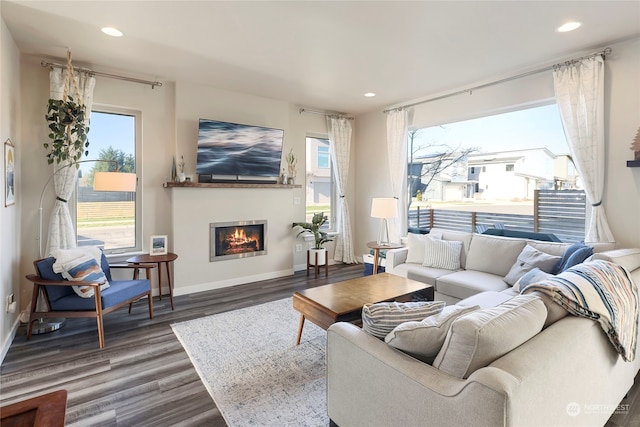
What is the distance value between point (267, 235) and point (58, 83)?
10.2ft

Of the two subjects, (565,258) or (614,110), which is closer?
(565,258)

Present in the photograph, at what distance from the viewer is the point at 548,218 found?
12.5 ft

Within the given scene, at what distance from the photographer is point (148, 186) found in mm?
4203

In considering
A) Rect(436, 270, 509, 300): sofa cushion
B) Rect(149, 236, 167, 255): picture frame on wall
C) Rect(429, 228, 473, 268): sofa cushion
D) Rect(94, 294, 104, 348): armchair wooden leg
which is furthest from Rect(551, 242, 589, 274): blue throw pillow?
Rect(149, 236, 167, 255): picture frame on wall

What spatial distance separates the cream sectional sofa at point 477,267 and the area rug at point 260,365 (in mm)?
1356

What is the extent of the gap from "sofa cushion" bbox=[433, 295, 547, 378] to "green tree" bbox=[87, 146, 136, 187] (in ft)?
13.6

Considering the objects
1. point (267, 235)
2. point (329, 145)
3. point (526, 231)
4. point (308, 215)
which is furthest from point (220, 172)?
point (526, 231)

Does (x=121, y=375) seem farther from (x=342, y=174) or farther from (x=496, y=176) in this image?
(x=496, y=176)

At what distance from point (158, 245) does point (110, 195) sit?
35.6 inches

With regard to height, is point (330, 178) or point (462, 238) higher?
point (330, 178)

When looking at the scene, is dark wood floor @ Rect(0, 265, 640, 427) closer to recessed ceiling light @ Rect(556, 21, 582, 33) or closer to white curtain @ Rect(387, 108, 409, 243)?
white curtain @ Rect(387, 108, 409, 243)

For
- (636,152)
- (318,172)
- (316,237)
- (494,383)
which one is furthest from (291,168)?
(494,383)

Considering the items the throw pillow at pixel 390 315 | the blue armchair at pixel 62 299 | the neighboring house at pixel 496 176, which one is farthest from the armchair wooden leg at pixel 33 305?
the neighboring house at pixel 496 176

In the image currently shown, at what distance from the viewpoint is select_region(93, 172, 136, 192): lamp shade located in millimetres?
3314
